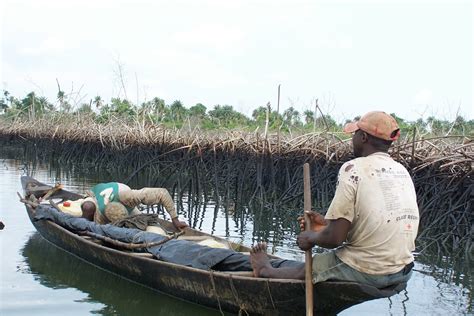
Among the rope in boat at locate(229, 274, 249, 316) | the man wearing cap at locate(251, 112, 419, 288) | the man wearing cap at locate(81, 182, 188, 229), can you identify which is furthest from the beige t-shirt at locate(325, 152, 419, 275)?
the man wearing cap at locate(81, 182, 188, 229)

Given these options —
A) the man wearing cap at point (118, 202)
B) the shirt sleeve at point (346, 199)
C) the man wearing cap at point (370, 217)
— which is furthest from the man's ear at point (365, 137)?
the man wearing cap at point (118, 202)

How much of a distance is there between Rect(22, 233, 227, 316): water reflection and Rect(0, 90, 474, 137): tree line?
5.49m

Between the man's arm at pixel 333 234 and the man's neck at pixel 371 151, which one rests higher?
the man's neck at pixel 371 151

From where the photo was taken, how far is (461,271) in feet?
26.5

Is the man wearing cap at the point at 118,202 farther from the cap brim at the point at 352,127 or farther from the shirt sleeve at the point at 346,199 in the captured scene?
the shirt sleeve at the point at 346,199

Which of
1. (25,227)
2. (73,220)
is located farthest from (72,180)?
(73,220)

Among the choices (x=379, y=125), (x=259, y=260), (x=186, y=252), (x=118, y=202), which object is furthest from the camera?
(x=118, y=202)

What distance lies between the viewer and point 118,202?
770 cm

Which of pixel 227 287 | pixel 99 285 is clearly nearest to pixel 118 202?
pixel 99 285

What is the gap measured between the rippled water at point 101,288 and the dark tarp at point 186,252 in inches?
17.1

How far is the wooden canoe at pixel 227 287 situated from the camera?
4.49 m

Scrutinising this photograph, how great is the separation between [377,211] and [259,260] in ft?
4.15

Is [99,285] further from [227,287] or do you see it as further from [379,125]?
[379,125]

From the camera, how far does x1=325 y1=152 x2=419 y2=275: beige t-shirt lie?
4.09 metres
